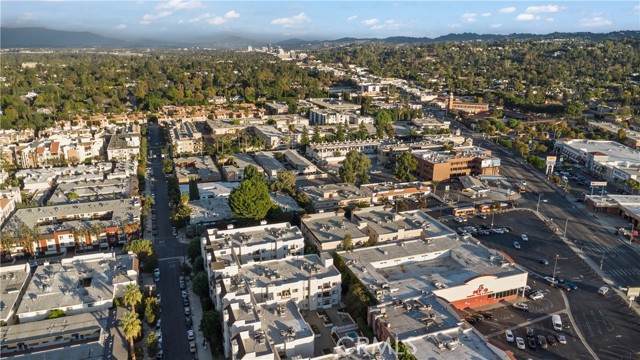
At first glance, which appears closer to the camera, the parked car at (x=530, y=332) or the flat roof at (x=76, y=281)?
the parked car at (x=530, y=332)

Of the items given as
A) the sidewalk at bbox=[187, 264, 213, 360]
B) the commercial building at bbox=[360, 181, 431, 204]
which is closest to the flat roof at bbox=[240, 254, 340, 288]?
the sidewalk at bbox=[187, 264, 213, 360]

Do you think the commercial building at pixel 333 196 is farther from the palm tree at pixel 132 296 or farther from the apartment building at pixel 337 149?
the palm tree at pixel 132 296

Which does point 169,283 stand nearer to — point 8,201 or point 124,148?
point 8,201

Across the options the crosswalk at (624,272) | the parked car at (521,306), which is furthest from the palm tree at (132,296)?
the crosswalk at (624,272)

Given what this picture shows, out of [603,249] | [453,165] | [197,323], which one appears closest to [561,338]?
[603,249]

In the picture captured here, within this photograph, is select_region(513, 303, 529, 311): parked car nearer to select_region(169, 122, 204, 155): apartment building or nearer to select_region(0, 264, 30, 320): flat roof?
select_region(0, 264, 30, 320): flat roof

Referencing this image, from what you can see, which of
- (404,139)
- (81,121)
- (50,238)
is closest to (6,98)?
(81,121)
